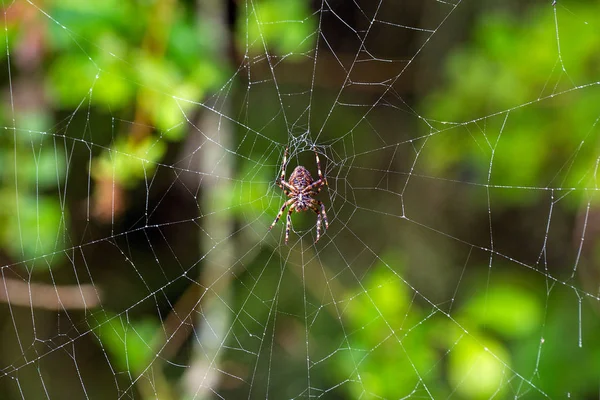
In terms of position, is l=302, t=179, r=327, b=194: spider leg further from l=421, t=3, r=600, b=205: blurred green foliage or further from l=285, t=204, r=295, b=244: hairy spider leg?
l=421, t=3, r=600, b=205: blurred green foliage

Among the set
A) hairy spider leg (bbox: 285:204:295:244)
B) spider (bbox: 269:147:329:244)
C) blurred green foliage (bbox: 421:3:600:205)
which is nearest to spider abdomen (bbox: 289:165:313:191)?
spider (bbox: 269:147:329:244)

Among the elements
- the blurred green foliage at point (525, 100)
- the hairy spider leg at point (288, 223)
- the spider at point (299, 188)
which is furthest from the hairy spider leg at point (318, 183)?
the blurred green foliage at point (525, 100)

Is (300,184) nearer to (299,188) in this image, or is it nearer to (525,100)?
(299,188)

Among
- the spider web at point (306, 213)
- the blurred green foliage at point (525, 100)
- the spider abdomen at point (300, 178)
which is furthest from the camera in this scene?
the spider abdomen at point (300, 178)

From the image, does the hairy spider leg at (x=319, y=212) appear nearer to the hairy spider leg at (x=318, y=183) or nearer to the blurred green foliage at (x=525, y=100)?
the hairy spider leg at (x=318, y=183)

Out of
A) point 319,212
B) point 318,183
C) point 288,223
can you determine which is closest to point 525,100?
point 318,183

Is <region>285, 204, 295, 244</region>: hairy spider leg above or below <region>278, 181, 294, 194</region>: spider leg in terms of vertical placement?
below

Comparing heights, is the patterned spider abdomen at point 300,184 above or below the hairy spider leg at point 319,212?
above

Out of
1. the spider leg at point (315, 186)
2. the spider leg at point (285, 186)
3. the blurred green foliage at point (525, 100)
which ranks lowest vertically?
the spider leg at point (315, 186)

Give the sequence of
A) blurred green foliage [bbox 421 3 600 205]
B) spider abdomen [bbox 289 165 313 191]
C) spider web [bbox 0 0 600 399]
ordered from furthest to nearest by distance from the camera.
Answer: spider abdomen [bbox 289 165 313 191] < blurred green foliage [bbox 421 3 600 205] < spider web [bbox 0 0 600 399]
